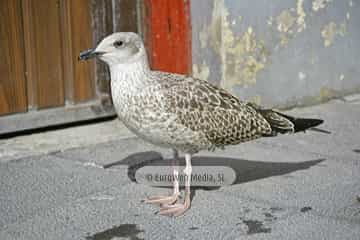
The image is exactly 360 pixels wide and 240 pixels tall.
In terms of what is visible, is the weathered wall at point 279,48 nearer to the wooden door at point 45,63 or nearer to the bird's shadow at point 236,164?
the wooden door at point 45,63

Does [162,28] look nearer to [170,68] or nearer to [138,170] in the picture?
[170,68]

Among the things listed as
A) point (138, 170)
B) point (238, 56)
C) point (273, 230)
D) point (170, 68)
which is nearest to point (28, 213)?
point (138, 170)

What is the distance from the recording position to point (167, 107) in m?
4.51

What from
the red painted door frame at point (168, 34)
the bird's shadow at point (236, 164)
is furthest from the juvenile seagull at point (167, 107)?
the red painted door frame at point (168, 34)

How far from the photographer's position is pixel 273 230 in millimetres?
4293

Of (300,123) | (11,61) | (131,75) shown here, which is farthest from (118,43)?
(11,61)

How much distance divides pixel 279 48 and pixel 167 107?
3.25 metres

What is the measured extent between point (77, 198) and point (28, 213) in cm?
39

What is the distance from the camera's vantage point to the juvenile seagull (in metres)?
4.49

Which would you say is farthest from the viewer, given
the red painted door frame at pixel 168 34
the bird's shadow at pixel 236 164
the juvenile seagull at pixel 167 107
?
the red painted door frame at pixel 168 34

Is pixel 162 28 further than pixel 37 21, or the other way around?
pixel 162 28

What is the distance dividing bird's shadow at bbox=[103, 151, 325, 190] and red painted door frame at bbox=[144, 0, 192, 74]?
4.06ft

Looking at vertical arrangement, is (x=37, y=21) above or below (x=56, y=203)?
above

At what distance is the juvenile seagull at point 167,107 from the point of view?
177 inches
